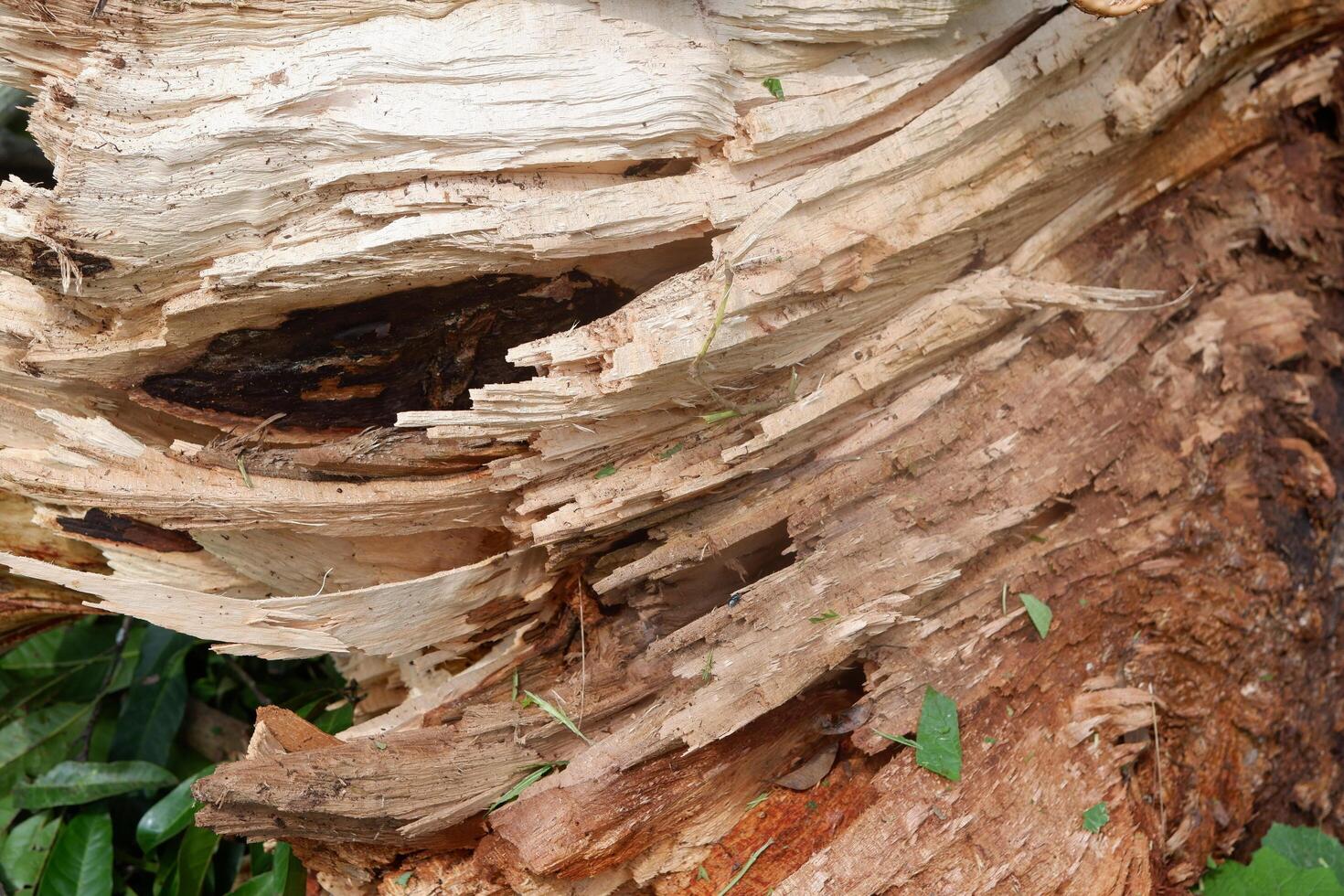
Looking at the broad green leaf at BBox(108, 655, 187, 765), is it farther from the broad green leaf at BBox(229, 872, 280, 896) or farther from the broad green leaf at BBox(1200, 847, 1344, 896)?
the broad green leaf at BBox(1200, 847, 1344, 896)

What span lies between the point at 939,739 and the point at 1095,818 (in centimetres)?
41

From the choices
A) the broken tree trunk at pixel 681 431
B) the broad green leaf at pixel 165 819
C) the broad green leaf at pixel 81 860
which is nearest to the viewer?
the broken tree trunk at pixel 681 431

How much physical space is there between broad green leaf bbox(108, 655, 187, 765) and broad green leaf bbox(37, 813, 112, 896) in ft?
0.74

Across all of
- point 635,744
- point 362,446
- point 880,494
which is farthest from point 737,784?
A: point 362,446

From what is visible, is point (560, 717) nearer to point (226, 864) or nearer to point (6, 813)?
point (226, 864)

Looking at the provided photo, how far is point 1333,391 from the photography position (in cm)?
255

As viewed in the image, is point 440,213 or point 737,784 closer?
point 440,213

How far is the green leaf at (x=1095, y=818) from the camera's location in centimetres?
208

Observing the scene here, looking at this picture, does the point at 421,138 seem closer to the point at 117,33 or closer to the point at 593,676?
the point at 117,33

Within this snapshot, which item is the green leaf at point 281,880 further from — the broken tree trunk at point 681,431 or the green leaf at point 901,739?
the green leaf at point 901,739

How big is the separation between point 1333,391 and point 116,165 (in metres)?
2.95

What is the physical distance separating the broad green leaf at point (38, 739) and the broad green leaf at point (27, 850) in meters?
0.19

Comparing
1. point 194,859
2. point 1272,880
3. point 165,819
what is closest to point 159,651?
point 165,819

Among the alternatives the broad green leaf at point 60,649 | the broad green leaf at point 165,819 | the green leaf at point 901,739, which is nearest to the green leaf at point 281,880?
the broad green leaf at point 165,819
